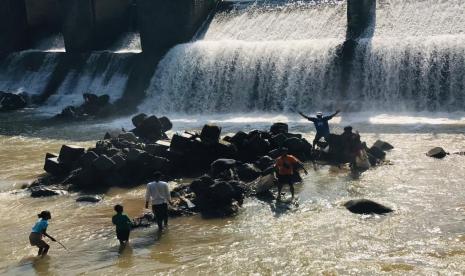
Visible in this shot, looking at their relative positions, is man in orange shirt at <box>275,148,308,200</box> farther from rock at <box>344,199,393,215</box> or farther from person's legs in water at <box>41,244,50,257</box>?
person's legs in water at <box>41,244,50,257</box>

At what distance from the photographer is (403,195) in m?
12.6

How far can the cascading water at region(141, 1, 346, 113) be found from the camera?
24625 mm

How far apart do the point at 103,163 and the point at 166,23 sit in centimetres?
1684

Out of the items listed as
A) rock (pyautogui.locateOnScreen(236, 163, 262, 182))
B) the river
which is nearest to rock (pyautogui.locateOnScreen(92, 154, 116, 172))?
the river

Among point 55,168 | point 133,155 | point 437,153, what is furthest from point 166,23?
point 437,153

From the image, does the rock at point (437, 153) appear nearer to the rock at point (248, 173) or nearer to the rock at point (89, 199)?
the rock at point (248, 173)

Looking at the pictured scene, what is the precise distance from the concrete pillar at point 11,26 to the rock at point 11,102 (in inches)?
284

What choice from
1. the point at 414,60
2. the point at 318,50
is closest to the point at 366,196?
the point at 414,60

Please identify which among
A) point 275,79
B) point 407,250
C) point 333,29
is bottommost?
point 407,250

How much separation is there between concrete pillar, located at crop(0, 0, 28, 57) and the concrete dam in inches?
41.0

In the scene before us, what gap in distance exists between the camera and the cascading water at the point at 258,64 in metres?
24.6

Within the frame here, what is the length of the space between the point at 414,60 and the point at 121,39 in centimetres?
1877

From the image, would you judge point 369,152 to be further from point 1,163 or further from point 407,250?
point 1,163

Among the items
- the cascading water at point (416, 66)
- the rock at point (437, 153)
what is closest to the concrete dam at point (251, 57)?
the cascading water at point (416, 66)
